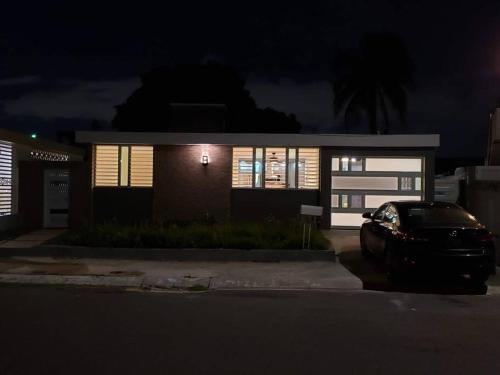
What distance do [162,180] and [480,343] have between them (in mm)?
12913

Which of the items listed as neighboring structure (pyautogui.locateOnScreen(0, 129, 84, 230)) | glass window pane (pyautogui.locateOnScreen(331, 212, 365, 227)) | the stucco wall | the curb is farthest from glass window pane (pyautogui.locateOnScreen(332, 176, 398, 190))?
neighboring structure (pyautogui.locateOnScreen(0, 129, 84, 230))

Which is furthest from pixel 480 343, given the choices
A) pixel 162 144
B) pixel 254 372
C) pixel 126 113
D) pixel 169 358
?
pixel 126 113

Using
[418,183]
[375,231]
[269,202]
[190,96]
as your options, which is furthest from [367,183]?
[190,96]

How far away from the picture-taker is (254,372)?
5.71 meters

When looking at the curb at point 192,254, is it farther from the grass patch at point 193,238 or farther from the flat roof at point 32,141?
the flat roof at point 32,141

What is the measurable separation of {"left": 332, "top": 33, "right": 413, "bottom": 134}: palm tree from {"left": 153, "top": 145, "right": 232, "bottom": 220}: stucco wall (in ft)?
33.0

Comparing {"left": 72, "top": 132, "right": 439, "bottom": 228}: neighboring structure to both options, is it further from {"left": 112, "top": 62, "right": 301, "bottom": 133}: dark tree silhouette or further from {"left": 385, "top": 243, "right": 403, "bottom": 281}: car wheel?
{"left": 112, "top": 62, "right": 301, "bottom": 133}: dark tree silhouette

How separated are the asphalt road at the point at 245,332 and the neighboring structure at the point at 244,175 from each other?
26.7ft

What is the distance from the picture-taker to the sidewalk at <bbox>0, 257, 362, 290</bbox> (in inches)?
428

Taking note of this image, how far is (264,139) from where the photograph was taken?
58.8 feet

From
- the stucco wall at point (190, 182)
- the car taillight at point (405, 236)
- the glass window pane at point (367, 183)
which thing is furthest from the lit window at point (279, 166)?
the car taillight at point (405, 236)

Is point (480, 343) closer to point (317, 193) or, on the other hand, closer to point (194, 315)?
point (194, 315)

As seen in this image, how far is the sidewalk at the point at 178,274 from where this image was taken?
10.9m

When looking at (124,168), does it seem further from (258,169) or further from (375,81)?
(375,81)
